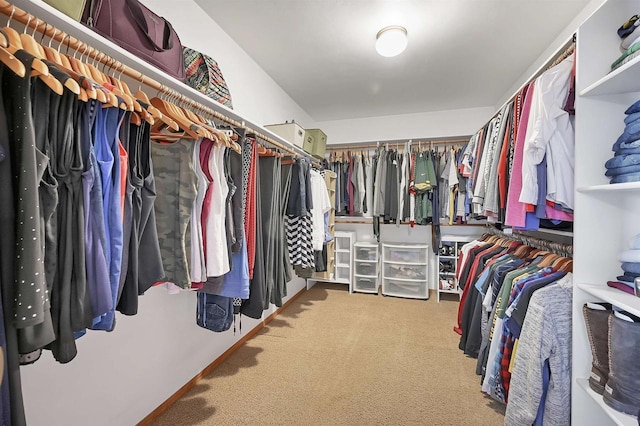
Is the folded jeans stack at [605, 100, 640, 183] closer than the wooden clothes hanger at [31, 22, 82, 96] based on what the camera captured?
No

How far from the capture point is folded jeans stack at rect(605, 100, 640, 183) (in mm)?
998

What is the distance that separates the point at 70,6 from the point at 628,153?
1.95 meters

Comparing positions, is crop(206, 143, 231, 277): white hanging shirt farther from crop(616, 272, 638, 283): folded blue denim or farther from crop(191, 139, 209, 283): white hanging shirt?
crop(616, 272, 638, 283): folded blue denim

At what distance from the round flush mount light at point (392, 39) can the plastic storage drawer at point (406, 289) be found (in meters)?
2.68

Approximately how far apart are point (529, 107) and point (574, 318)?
3.24 ft

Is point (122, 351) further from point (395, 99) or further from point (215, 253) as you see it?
point (395, 99)

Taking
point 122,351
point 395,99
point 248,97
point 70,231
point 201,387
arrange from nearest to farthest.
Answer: point 70,231, point 122,351, point 201,387, point 248,97, point 395,99

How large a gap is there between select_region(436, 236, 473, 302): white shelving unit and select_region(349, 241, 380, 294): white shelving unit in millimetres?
791

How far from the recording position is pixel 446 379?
6.26ft

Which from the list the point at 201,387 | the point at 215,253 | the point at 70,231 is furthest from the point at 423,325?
the point at 70,231

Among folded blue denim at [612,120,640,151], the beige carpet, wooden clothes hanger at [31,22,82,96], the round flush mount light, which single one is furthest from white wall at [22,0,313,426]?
folded blue denim at [612,120,640,151]

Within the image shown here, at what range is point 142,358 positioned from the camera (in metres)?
1.48

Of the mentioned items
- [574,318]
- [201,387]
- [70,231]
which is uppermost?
[70,231]

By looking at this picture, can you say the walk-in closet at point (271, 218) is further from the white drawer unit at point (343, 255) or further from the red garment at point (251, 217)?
the white drawer unit at point (343, 255)
